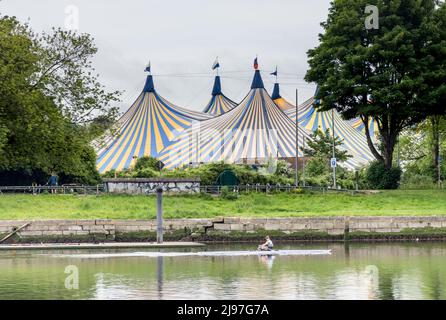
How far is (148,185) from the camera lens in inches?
2025

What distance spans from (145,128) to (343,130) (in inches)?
688

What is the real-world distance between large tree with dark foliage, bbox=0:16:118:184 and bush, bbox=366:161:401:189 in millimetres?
14794

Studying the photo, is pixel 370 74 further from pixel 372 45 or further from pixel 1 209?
pixel 1 209

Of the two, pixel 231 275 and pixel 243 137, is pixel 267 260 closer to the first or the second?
pixel 231 275

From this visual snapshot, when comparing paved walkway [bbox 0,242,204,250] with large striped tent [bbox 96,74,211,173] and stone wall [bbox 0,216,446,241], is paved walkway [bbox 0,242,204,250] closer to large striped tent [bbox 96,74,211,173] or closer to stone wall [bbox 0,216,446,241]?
stone wall [bbox 0,216,446,241]

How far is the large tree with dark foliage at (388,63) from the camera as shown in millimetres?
55125

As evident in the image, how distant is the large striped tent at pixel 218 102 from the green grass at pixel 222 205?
164 feet

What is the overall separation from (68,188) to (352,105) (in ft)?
54.8

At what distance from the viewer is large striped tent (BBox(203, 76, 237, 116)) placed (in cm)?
10100

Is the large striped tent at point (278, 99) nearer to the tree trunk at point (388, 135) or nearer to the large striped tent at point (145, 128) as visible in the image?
the large striped tent at point (145, 128)

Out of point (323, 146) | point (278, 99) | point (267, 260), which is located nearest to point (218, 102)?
point (278, 99)

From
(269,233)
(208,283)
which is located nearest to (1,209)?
(269,233)

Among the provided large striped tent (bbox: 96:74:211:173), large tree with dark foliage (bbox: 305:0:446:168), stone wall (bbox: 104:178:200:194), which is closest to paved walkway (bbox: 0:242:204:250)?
stone wall (bbox: 104:178:200:194)

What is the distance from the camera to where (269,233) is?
42.0 metres
